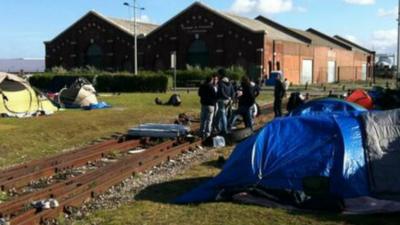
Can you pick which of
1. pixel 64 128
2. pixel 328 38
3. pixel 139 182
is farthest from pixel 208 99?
pixel 328 38

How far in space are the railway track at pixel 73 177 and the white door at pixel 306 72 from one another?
59812 mm

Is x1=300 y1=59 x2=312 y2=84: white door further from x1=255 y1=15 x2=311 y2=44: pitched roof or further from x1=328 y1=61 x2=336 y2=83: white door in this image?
x1=328 y1=61 x2=336 y2=83: white door

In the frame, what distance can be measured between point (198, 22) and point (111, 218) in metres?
60.5

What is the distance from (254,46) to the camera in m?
64.1

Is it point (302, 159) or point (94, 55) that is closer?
point (302, 159)

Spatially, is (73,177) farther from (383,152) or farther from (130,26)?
(130,26)

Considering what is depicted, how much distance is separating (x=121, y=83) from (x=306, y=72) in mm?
33720

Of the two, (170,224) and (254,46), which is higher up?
(254,46)

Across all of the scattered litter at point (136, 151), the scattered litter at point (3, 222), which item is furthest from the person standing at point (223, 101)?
the scattered litter at point (3, 222)

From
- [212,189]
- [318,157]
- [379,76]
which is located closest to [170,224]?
[212,189]

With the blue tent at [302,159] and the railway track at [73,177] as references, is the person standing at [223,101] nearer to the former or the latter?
the railway track at [73,177]

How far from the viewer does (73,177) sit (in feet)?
38.8

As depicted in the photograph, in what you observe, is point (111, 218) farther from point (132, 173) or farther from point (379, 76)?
point (379, 76)

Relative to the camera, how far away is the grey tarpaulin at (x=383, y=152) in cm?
916
